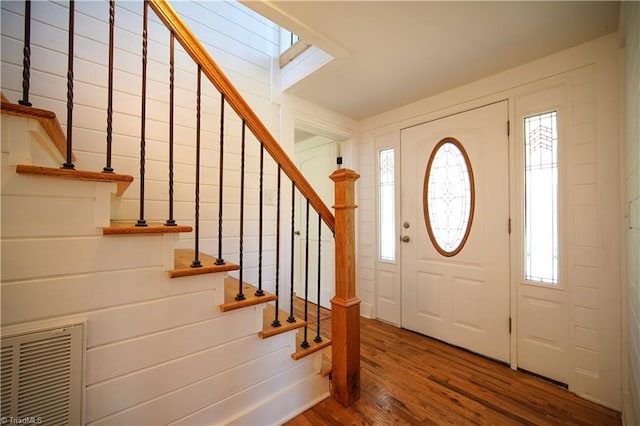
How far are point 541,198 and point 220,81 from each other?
2250 mm

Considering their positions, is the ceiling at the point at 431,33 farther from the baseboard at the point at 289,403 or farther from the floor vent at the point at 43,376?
the baseboard at the point at 289,403

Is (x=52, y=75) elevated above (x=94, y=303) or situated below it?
above

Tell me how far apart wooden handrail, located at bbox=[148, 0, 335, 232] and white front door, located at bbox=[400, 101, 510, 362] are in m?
1.40

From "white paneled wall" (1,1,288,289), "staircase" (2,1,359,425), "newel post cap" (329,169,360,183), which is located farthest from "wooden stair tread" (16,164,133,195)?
"newel post cap" (329,169,360,183)

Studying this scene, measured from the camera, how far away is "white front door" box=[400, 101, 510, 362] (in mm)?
2104

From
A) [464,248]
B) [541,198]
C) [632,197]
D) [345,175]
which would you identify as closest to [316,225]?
[464,248]

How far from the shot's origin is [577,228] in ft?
5.75

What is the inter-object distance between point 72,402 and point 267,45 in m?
2.72

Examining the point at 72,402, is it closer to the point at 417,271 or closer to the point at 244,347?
the point at 244,347

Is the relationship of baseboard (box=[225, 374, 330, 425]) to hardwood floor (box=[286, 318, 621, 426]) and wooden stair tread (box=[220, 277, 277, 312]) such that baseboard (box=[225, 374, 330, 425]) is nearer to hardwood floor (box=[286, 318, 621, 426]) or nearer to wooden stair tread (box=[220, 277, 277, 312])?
hardwood floor (box=[286, 318, 621, 426])

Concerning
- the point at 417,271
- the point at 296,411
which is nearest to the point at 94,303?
the point at 296,411

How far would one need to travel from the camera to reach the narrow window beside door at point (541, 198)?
1.87 metres

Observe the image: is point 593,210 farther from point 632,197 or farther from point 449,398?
point 449,398

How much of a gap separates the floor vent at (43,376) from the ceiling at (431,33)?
177cm
